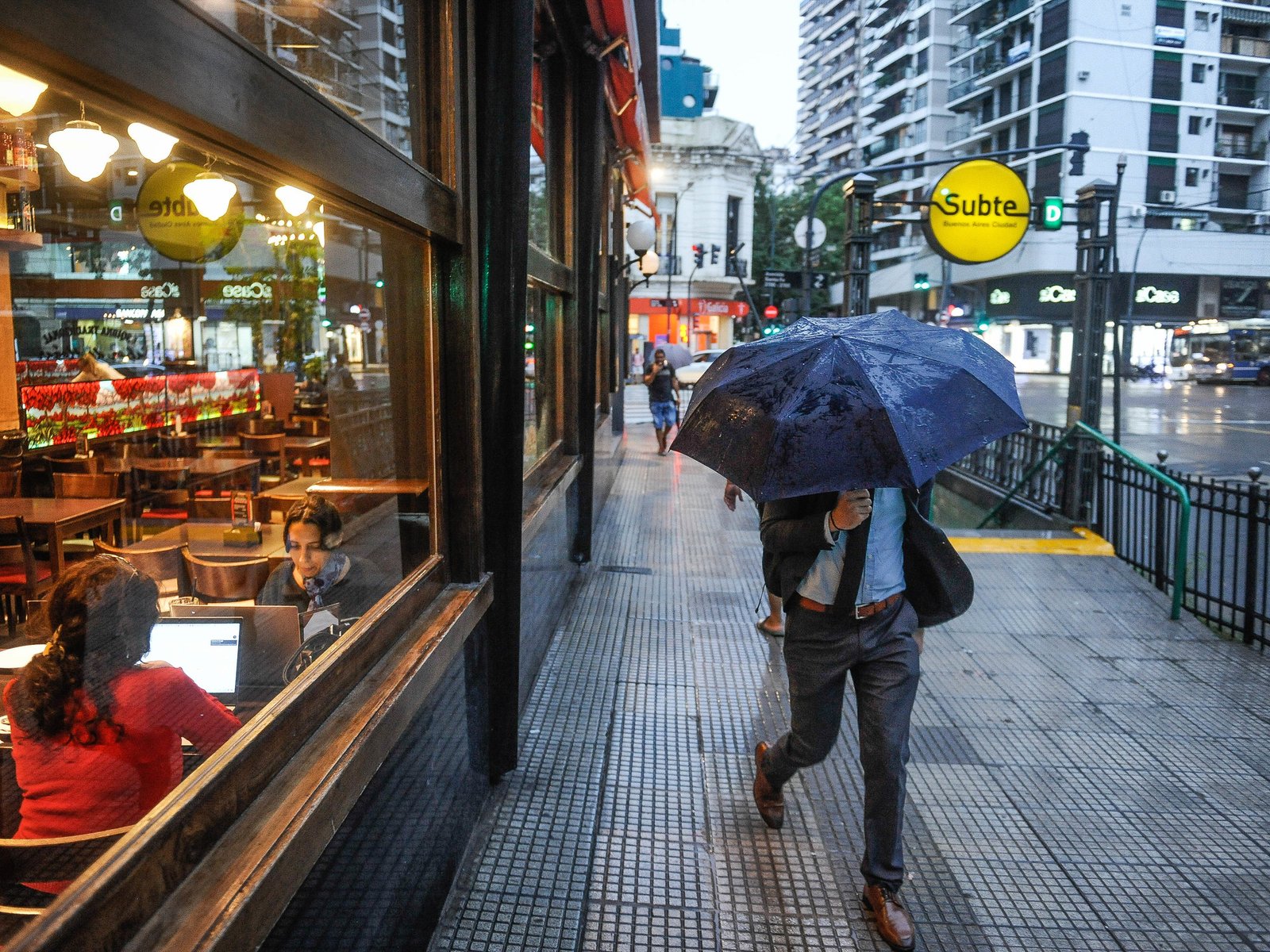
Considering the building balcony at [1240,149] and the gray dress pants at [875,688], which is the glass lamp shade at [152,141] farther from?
the building balcony at [1240,149]

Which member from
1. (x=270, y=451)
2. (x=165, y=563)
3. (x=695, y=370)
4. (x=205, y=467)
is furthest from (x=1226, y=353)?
(x=165, y=563)

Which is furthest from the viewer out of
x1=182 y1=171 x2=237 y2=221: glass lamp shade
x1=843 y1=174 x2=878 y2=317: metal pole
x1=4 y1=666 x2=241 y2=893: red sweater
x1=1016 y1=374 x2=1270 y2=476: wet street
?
x1=1016 y1=374 x2=1270 y2=476: wet street

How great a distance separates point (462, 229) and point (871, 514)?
5.87ft

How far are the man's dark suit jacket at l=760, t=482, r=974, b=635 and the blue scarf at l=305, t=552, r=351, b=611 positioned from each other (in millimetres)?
1513

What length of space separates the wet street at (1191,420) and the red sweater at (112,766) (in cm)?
1258

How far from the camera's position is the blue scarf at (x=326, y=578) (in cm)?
345

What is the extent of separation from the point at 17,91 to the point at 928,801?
13.3ft

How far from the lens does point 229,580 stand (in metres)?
4.17

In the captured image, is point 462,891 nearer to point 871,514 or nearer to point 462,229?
point 871,514

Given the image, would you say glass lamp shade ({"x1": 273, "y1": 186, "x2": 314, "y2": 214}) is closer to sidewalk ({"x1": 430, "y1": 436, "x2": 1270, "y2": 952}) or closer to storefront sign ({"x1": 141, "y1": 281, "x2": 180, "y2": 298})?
sidewalk ({"x1": 430, "y1": 436, "x2": 1270, "y2": 952})

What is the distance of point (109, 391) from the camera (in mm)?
9227

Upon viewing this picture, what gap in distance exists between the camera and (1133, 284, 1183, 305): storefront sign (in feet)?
148

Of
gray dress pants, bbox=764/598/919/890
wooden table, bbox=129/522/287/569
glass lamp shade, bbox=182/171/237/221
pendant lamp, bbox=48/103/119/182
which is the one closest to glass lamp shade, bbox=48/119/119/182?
pendant lamp, bbox=48/103/119/182

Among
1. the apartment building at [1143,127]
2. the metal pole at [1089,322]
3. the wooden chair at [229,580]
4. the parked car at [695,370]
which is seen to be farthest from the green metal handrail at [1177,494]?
the apartment building at [1143,127]
